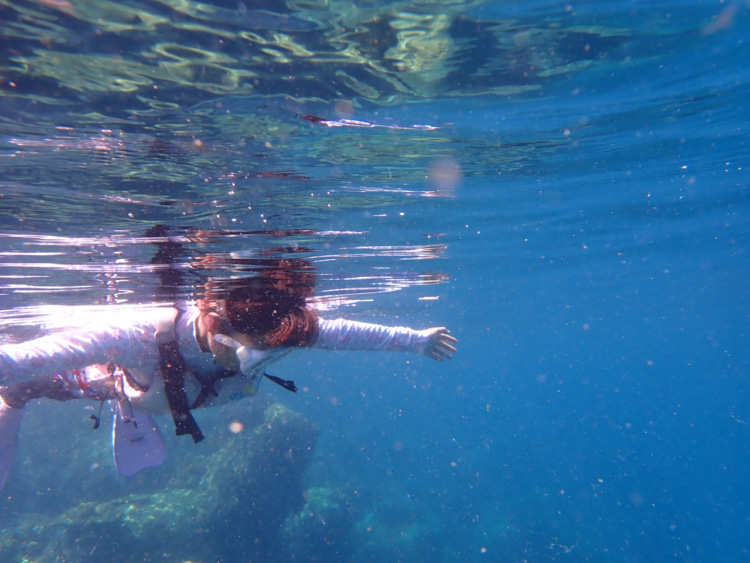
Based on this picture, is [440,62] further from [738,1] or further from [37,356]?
[37,356]

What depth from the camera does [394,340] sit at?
237 inches

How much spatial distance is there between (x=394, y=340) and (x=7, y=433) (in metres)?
5.36

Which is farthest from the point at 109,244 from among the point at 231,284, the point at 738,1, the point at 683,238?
the point at 683,238

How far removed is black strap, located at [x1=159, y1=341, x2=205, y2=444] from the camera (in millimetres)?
4723

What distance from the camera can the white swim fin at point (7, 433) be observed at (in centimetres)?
539

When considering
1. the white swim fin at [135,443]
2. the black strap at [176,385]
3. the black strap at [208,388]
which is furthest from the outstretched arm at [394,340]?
the white swim fin at [135,443]

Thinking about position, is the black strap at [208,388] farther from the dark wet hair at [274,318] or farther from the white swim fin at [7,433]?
the white swim fin at [7,433]

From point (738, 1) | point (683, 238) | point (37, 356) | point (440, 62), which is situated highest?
point (738, 1)

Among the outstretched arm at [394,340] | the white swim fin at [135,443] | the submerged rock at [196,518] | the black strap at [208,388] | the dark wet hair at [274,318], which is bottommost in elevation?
the submerged rock at [196,518]

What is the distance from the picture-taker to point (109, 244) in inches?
340

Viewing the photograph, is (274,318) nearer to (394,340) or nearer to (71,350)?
(71,350)

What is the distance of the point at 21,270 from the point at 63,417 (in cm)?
2595

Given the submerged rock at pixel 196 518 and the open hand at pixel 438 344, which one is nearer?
the open hand at pixel 438 344

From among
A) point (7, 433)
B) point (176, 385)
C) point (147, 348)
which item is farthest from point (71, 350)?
point (7, 433)
